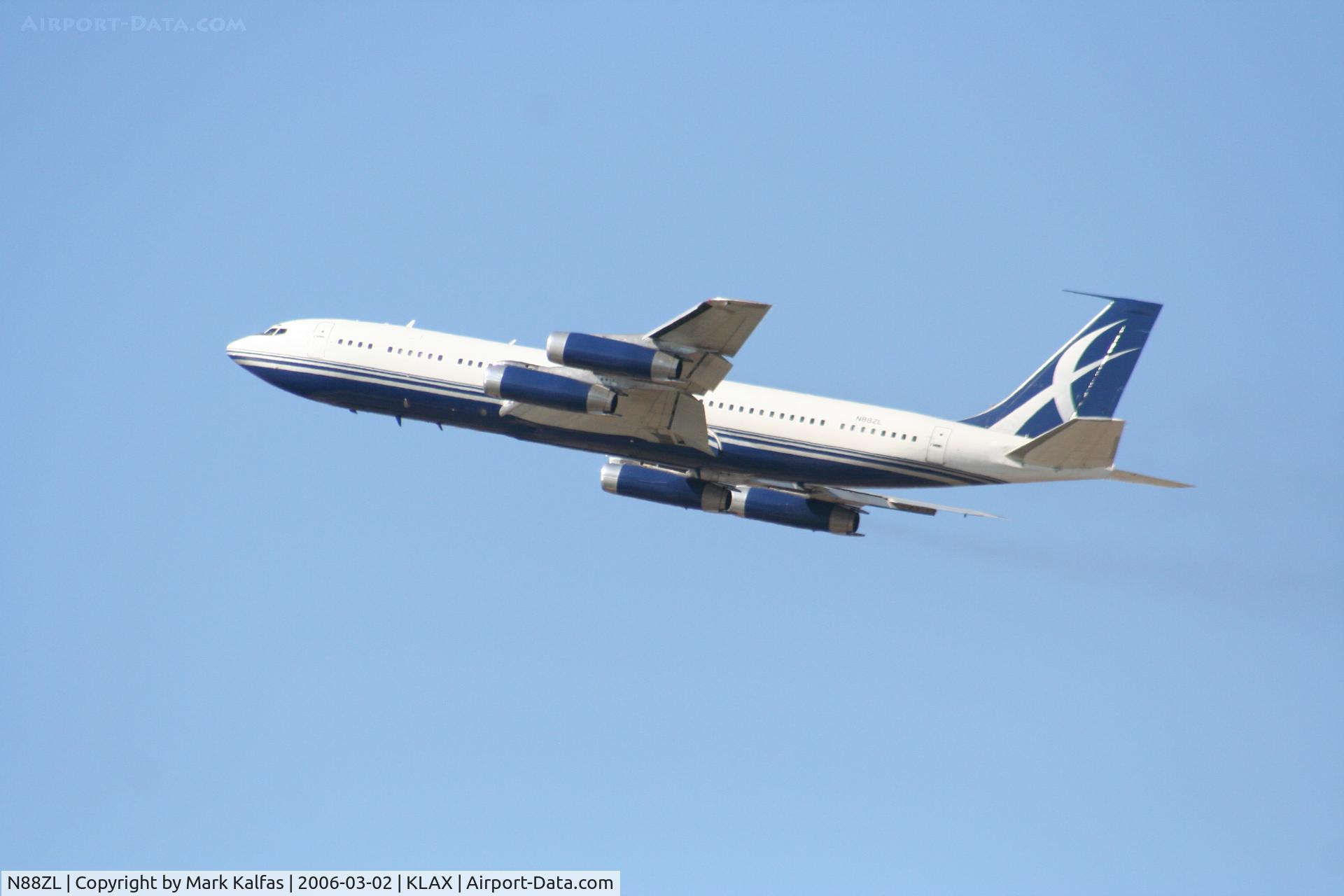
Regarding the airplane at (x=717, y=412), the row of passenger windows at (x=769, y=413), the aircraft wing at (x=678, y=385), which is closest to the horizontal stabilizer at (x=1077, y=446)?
the airplane at (x=717, y=412)

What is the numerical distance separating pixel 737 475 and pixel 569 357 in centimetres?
857

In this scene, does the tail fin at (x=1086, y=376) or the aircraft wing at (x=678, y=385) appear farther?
the tail fin at (x=1086, y=376)

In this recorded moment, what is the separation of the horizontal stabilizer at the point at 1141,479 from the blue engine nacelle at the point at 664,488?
1292cm

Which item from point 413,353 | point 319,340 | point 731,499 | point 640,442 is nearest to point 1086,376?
point 731,499

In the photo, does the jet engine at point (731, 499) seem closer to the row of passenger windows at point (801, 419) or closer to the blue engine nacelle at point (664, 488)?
the blue engine nacelle at point (664, 488)

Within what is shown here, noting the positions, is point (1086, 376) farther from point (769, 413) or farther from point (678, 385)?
point (678, 385)

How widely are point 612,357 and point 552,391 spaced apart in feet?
10.2

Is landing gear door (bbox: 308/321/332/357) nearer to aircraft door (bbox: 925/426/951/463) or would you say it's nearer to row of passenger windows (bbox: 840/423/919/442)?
row of passenger windows (bbox: 840/423/919/442)

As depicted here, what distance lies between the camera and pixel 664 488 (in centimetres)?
5012

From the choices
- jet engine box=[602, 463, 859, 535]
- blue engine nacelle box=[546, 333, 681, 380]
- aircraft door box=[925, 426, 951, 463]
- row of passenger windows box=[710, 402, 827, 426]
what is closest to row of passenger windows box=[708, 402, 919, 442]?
row of passenger windows box=[710, 402, 827, 426]

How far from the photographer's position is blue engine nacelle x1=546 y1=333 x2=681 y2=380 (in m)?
41.9

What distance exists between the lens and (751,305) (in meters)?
40.2

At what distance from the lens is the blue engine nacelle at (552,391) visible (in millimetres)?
44406

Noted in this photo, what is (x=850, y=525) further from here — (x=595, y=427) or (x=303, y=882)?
(x=303, y=882)
